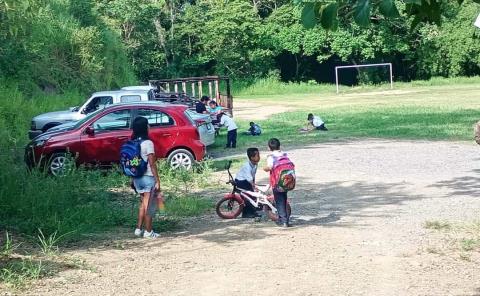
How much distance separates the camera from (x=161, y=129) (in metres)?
15.2

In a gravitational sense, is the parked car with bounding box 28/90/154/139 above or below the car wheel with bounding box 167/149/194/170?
above

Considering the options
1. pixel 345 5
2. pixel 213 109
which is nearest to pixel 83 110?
pixel 213 109

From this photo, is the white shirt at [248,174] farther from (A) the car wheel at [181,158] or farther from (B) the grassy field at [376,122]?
(B) the grassy field at [376,122]

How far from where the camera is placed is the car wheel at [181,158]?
15.0 meters

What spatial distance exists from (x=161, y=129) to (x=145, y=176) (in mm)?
6273

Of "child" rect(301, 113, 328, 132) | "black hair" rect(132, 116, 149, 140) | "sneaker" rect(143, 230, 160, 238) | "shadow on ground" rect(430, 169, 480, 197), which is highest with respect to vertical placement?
"black hair" rect(132, 116, 149, 140)

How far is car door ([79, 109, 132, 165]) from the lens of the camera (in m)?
14.7

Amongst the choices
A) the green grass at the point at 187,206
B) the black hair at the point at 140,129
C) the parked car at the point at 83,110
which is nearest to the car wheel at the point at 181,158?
the green grass at the point at 187,206

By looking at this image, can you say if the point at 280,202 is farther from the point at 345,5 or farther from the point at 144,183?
the point at 345,5

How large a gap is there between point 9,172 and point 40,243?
6.20 feet

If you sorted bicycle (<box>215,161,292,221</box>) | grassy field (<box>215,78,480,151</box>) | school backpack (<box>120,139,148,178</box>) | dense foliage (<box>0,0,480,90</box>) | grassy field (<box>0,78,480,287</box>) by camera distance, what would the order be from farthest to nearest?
dense foliage (<box>0,0,480,90</box>) < grassy field (<box>215,78,480,151</box>) < bicycle (<box>215,161,292,221</box>) < school backpack (<box>120,139,148,178</box>) < grassy field (<box>0,78,480,287</box>)

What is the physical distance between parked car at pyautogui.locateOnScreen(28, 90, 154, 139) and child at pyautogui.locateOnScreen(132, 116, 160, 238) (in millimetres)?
11301

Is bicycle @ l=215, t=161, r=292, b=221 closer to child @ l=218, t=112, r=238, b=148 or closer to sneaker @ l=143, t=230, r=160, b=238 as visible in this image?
sneaker @ l=143, t=230, r=160, b=238

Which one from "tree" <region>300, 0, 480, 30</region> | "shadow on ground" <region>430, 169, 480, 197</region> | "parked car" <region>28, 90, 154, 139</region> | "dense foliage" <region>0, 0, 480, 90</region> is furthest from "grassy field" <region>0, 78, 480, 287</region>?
"dense foliage" <region>0, 0, 480, 90</region>
